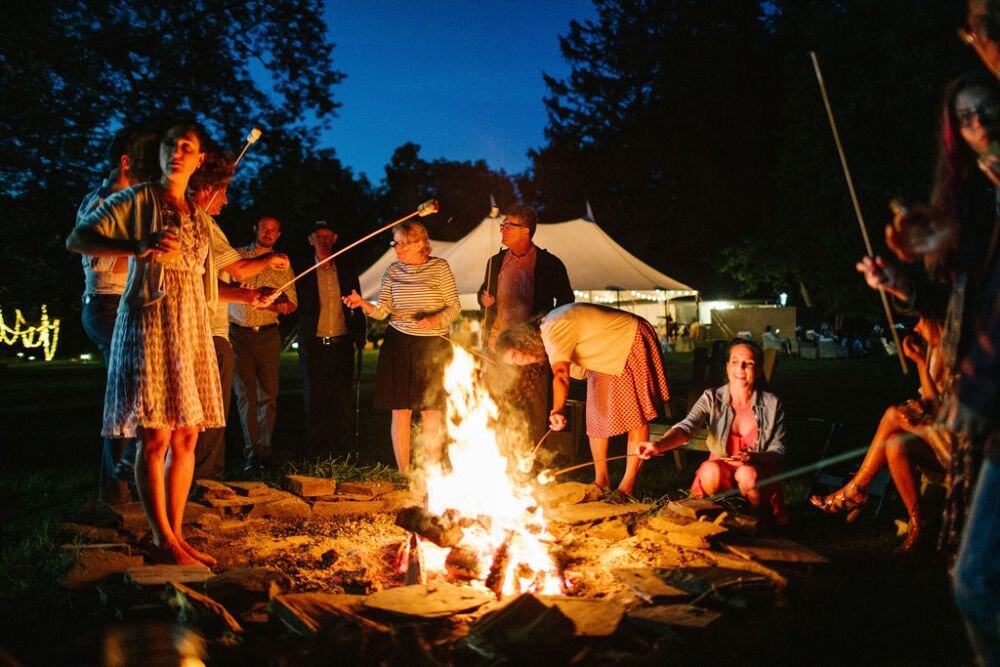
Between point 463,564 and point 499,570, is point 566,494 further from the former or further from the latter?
point 499,570

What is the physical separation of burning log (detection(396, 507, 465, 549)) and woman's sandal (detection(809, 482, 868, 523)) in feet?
7.36

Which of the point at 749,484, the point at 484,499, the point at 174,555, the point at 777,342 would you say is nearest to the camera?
the point at 174,555

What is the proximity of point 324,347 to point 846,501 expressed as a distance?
164 inches

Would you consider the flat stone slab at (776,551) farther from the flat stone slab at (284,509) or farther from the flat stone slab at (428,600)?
the flat stone slab at (284,509)

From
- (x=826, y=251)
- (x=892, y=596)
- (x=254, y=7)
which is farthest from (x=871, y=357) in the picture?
(x=892, y=596)

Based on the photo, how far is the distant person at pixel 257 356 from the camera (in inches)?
250

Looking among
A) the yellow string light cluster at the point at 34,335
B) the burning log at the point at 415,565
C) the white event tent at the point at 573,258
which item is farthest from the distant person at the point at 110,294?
the yellow string light cluster at the point at 34,335

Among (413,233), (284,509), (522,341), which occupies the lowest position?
(284,509)

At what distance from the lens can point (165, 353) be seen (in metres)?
3.67

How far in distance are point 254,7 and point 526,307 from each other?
11.9m

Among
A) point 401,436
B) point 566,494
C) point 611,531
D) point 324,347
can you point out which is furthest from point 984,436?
point 324,347

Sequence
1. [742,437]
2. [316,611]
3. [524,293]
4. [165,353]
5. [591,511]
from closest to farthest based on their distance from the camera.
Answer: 1. [316,611]
2. [165,353]
3. [591,511]
4. [742,437]
5. [524,293]

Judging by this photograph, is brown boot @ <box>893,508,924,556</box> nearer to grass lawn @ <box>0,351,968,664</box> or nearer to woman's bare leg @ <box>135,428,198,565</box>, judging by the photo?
grass lawn @ <box>0,351,968,664</box>

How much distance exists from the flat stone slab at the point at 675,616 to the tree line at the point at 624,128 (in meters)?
2.02
